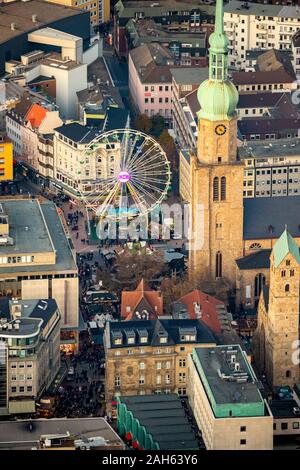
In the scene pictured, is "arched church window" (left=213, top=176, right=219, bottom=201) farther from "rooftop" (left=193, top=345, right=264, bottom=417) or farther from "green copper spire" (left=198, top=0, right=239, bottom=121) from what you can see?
"rooftop" (left=193, top=345, right=264, bottom=417)

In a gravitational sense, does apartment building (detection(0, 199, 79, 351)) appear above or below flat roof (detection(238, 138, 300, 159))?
below

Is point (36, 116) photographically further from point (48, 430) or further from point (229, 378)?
point (48, 430)

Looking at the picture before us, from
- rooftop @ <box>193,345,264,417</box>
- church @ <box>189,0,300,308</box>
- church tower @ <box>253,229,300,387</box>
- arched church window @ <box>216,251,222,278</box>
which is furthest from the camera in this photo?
arched church window @ <box>216,251,222,278</box>

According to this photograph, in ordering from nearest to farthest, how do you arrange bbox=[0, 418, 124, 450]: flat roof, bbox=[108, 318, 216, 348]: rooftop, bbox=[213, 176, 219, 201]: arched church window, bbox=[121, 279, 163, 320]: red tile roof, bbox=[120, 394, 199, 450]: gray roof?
bbox=[0, 418, 124, 450]: flat roof → bbox=[120, 394, 199, 450]: gray roof → bbox=[108, 318, 216, 348]: rooftop → bbox=[121, 279, 163, 320]: red tile roof → bbox=[213, 176, 219, 201]: arched church window

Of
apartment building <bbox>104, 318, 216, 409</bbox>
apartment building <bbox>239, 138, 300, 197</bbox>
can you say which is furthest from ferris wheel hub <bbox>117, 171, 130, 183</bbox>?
apartment building <bbox>104, 318, 216, 409</bbox>

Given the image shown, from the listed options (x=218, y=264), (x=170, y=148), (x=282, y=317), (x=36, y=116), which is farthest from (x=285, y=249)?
(x=36, y=116)

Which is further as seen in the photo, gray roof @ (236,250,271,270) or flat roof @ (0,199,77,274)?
gray roof @ (236,250,271,270)

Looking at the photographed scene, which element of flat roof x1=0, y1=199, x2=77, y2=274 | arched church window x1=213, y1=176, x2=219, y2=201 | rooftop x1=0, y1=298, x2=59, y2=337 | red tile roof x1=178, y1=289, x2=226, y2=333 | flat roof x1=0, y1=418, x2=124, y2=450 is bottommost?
flat roof x1=0, y1=418, x2=124, y2=450
